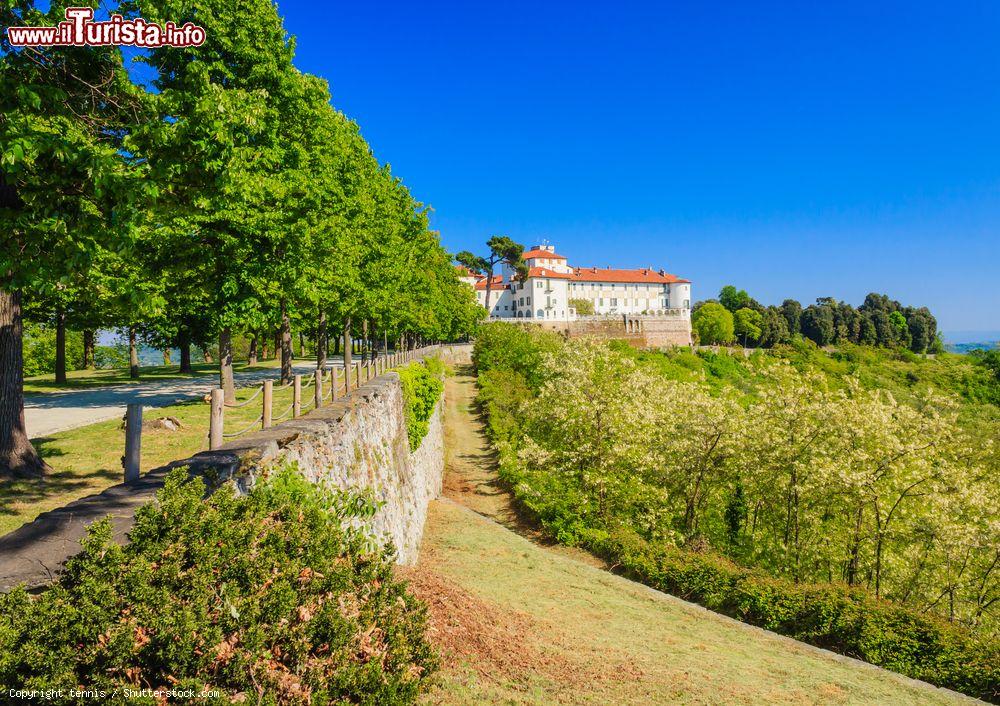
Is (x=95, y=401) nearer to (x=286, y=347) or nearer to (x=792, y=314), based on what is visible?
A: (x=286, y=347)

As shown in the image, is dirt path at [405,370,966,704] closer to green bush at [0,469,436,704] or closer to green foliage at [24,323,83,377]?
green bush at [0,469,436,704]

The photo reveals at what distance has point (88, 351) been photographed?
4300 centimetres

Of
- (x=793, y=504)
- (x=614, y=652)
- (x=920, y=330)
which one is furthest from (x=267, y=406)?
(x=920, y=330)

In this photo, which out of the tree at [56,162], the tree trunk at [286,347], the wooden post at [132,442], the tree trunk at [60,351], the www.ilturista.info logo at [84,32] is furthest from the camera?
the tree trunk at [60,351]

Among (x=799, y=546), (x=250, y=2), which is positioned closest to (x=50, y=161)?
(x=250, y=2)

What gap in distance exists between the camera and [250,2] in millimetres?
13578

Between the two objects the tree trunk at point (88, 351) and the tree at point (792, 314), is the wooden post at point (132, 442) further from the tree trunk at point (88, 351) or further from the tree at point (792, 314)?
the tree at point (792, 314)

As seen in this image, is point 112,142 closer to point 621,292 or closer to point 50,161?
point 50,161

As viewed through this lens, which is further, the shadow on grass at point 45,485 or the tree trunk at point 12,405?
the tree trunk at point 12,405

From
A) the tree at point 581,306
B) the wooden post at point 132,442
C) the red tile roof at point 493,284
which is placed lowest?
the wooden post at point 132,442

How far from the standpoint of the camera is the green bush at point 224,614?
10.6ft

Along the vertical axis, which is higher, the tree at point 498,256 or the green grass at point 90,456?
the tree at point 498,256

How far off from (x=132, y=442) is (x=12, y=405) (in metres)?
6.63

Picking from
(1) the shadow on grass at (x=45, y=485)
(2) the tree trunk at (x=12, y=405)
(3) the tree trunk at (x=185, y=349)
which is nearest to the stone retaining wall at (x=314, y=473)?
(1) the shadow on grass at (x=45, y=485)
